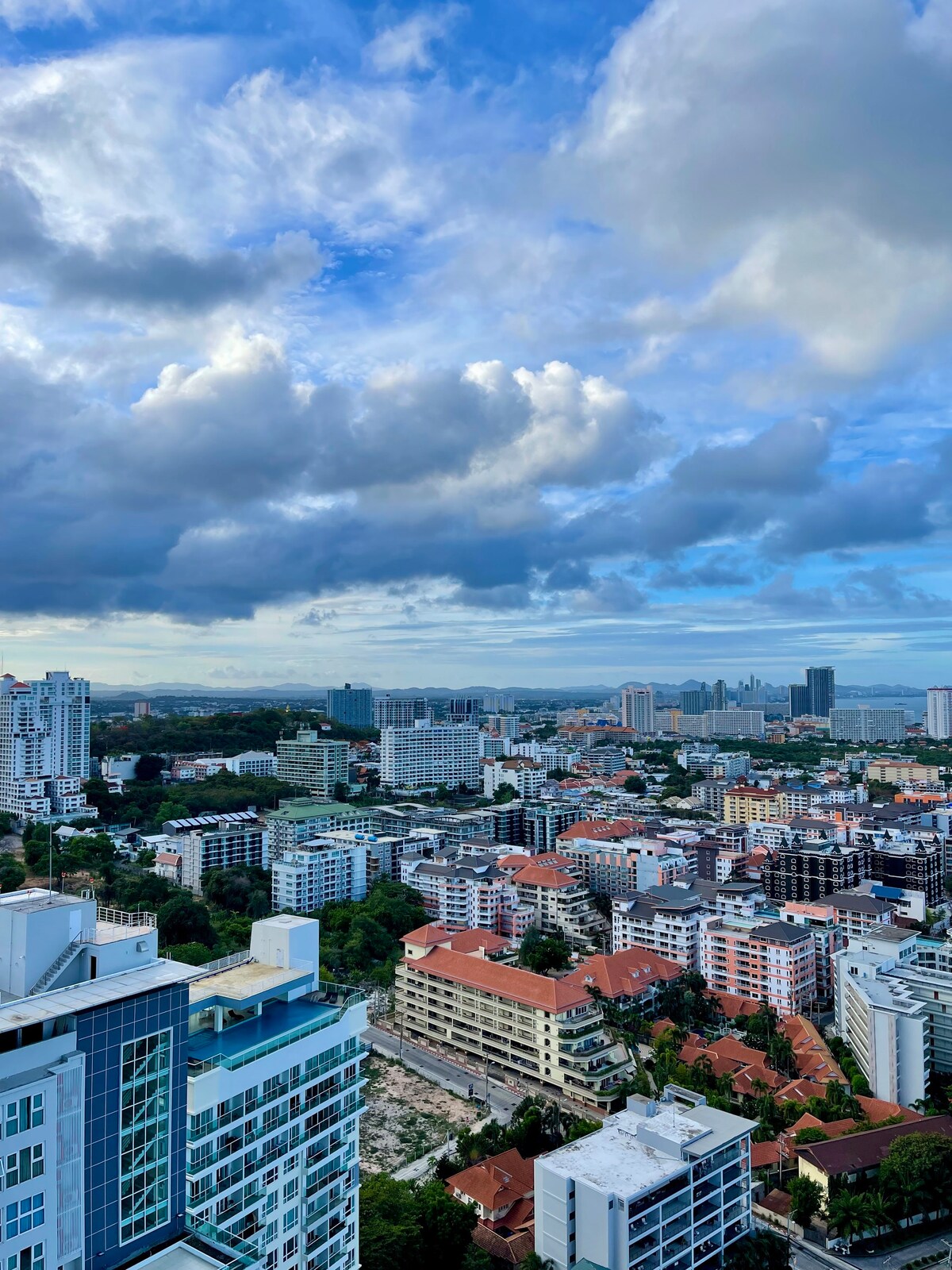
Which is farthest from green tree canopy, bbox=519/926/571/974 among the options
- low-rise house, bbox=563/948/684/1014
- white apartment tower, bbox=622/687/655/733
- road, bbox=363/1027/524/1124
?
white apartment tower, bbox=622/687/655/733

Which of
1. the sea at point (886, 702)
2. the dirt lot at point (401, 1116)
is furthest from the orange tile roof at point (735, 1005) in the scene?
the sea at point (886, 702)

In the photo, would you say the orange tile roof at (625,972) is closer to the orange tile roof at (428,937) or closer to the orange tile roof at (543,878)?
the orange tile roof at (428,937)

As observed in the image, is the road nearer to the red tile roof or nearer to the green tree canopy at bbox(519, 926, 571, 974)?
the green tree canopy at bbox(519, 926, 571, 974)

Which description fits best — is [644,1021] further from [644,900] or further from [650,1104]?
[650,1104]

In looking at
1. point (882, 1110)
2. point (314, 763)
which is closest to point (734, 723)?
point (314, 763)

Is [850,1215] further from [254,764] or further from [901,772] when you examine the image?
[901,772]
